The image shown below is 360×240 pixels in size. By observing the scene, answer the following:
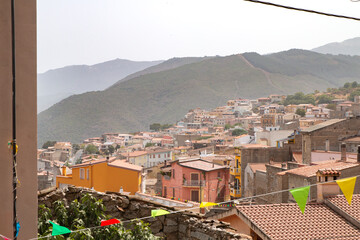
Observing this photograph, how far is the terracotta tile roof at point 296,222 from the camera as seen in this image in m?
5.96

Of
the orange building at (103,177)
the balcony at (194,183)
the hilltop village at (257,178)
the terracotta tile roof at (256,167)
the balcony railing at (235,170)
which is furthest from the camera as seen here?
the balcony railing at (235,170)

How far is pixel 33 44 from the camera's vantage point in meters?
2.64

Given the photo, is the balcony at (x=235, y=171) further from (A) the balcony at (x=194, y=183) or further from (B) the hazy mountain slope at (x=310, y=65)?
(B) the hazy mountain slope at (x=310, y=65)

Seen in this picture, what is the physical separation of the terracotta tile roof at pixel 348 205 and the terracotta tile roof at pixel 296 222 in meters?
0.11

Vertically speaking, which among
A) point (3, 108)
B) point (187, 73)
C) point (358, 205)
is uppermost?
point (187, 73)

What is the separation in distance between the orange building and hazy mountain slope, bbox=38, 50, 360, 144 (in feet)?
296

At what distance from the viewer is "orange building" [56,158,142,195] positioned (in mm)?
20688

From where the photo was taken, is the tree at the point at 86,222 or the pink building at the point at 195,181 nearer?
the tree at the point at 86,222

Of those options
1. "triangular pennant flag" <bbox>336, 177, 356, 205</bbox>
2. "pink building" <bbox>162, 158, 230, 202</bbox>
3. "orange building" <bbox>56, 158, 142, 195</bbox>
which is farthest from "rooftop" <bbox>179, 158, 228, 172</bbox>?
"triangular pennant flag" <bbox>336, 177, 356, 205</bbox>

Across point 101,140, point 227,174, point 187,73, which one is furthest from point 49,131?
point 227,174

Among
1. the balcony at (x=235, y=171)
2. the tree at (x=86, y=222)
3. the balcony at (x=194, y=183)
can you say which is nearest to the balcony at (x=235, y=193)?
the balcony at (x=235, y=171)

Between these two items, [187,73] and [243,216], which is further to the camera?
[187,73]

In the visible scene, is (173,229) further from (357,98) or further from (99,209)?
(357,98)

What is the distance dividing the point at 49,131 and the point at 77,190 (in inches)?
4441
